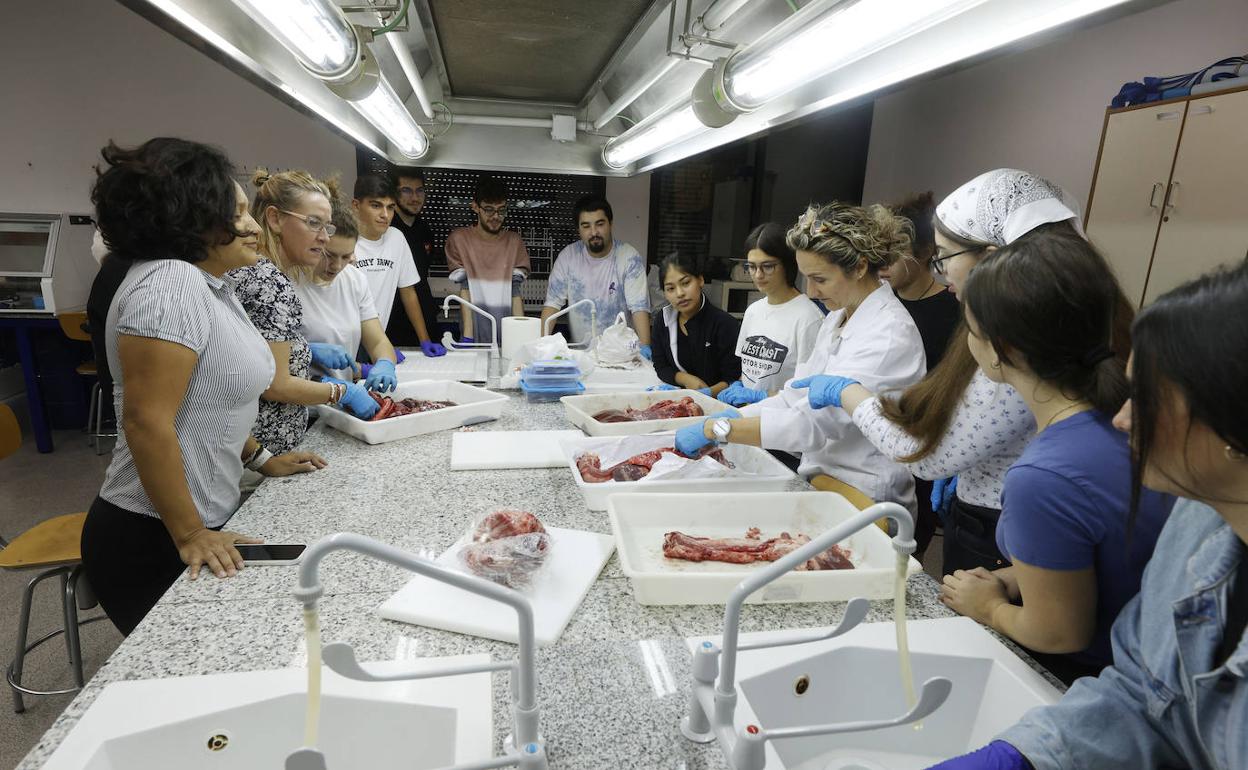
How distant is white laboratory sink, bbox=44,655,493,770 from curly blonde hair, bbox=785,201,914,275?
163cm

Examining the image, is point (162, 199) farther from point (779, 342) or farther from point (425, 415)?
point (779, 342)

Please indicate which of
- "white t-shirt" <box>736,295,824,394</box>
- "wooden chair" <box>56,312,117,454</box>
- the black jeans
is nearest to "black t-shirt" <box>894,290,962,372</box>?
"white t-shirt" <box>736,295,824,394</box>

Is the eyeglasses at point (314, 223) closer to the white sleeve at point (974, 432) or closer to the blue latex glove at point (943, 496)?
the white sleeve at point (974, 432)

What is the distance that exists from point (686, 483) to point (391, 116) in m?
2.15

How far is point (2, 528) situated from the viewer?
3.51 m

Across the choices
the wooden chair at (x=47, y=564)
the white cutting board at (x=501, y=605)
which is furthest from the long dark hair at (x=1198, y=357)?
the wooden chair at (x=47, y=564)

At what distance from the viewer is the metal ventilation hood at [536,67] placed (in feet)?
5.32

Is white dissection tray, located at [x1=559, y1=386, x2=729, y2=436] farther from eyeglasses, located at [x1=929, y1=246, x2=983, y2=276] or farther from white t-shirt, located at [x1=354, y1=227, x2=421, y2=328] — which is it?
white t-shirt, located at [x1=354, y1=227, x2=421, y2=328]

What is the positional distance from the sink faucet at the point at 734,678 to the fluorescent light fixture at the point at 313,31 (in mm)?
1513

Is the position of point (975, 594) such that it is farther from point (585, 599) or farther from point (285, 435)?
point (285, 435)

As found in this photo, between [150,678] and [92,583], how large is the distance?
0.76m

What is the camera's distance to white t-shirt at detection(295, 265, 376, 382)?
2641 mm

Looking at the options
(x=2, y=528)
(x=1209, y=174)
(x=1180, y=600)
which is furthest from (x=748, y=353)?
(x=2, y=528)

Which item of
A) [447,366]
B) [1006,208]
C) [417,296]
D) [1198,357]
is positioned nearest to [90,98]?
[417,296]
